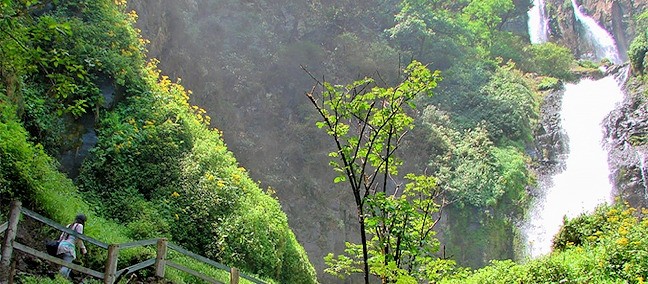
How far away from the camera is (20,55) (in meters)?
5.64

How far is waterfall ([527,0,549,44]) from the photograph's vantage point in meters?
41.7

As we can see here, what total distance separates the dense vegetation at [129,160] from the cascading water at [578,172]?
39.4 feet

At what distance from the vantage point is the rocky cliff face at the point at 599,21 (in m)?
41.8

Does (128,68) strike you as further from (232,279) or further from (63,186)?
(232,279)

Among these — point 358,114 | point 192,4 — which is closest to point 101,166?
point 358,114

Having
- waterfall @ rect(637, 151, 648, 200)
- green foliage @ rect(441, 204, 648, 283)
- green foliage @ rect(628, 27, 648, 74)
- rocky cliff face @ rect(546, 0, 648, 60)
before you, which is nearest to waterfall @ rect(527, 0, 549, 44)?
rocky cliff face @ rect(546, 0, 648, 60)

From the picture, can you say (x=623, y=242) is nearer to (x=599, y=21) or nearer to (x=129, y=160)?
(x=129, y=160)

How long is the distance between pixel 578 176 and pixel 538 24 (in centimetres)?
2165

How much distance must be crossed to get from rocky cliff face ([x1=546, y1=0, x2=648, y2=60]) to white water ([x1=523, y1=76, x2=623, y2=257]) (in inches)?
545

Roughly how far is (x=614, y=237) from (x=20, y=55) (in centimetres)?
923

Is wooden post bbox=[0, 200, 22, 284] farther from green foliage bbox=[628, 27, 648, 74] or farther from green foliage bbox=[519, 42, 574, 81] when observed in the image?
green foliage bbox=[519, 42, 574, 81]

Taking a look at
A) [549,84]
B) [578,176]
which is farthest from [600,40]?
[578,176]

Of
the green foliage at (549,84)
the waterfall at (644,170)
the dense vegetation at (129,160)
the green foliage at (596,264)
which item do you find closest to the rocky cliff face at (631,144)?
the waterfall at (644,170)

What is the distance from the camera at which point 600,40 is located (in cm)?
4384
